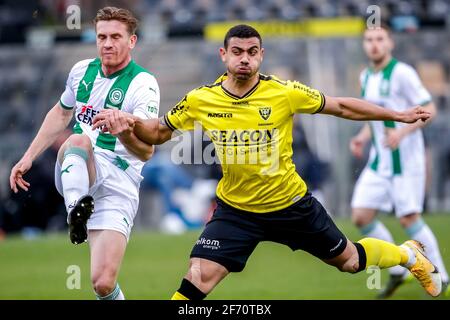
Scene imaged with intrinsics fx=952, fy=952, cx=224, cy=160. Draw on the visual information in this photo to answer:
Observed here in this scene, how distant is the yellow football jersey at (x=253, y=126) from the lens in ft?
22.5

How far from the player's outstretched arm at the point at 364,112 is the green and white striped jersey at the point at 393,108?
9.08ft

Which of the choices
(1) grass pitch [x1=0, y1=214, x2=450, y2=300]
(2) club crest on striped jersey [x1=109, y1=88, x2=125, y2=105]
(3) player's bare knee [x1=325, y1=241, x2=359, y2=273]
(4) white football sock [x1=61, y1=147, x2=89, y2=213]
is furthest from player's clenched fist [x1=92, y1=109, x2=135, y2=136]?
(1) grass pitch [x1=0, y1=214, x2=450, y2=300]

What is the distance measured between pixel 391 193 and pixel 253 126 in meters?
3.54

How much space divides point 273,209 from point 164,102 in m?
11.3

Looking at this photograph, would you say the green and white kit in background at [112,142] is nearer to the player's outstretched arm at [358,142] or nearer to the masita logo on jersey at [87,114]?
the masita logo on jersey at [87,114]

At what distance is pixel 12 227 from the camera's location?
17.7 m

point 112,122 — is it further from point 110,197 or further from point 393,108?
point 393,108

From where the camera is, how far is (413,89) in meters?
9.71

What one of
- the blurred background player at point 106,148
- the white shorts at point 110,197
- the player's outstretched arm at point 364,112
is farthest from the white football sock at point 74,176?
the player's outstretched arm at point 364,112

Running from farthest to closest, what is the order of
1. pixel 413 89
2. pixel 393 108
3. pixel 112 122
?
1. pixel 393 108
2. pixel 413 89
3. pixel 112 122

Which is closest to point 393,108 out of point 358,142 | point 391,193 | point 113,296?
point 358,142
